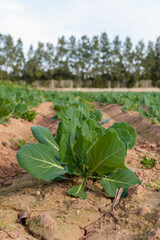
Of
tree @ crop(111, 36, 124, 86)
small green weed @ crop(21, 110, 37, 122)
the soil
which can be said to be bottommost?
the soil

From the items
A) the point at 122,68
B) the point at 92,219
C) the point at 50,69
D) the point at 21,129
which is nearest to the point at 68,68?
the point at 50,69

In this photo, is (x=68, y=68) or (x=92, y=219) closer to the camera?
(x=92, y=219)

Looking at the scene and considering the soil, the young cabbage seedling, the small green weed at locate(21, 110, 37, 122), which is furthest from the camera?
the small green weed at locate(21, 110, 37, 122)

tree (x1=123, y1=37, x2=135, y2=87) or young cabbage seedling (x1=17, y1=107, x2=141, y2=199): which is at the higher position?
tree (x1=123, y1=37, x2=135, y2=87)

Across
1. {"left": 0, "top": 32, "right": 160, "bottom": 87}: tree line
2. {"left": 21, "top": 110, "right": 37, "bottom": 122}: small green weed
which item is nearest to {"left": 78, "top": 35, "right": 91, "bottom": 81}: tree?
{"left": 0, "top": 32, "right": 160, "bottom": 87}: tree line

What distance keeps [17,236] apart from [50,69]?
152 feet

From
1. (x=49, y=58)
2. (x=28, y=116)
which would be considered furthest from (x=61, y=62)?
(x=28, y=116)

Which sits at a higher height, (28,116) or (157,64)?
(157,64)

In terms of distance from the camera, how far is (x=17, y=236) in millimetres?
1219

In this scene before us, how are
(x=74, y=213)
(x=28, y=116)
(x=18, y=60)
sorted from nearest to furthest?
(x=74, y=213) < (x=28, y=116) < (x=18, y=60)

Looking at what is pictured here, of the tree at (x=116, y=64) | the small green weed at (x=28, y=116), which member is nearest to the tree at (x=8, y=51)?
the tree at (x=116, y=64)

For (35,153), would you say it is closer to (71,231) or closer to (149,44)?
(71,231)

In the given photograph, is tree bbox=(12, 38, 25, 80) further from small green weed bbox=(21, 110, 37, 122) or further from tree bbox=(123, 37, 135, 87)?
small green weed bbox=(21, 110, 37, 122)

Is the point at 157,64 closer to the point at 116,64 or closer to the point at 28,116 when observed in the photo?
the point at 116,64
